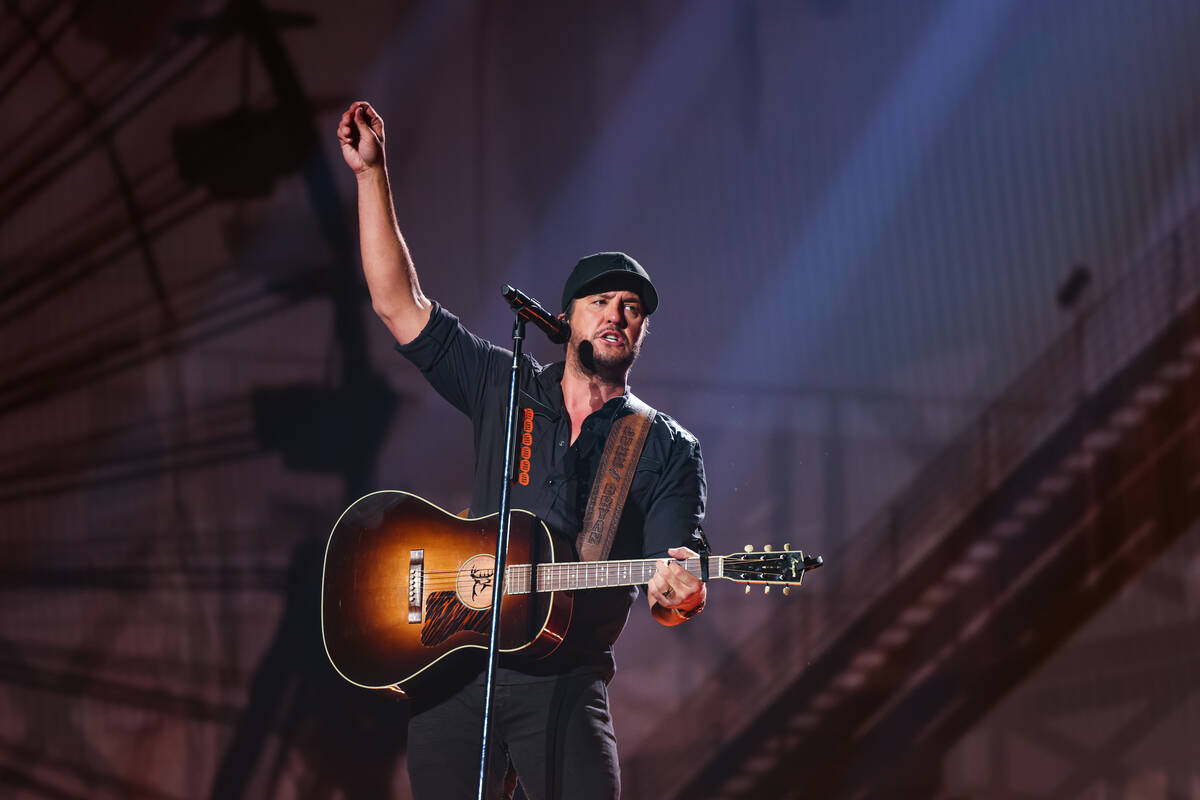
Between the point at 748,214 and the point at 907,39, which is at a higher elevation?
the point at 907,39

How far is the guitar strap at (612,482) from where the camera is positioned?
267 cm

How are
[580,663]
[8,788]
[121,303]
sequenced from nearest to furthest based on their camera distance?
[580,663] → [8,788] → [121,303]

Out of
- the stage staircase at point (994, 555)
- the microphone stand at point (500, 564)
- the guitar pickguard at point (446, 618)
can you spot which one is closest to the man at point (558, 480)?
the guitar pickguard at point (446, 618)

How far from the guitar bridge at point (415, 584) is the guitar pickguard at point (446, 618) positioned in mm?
29

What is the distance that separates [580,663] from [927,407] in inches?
97.6

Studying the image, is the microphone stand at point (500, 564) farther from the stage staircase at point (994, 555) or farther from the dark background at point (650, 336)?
the stage staircase at point (994, 555)

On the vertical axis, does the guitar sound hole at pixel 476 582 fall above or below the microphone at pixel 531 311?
below

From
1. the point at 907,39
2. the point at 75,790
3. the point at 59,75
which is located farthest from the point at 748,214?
the point at 75,790

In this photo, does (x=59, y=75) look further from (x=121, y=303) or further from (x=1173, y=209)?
(x=1173, y=209)

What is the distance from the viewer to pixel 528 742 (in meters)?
2.47

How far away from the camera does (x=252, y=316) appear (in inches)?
180

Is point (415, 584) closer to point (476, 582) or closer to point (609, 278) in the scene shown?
point (476, 582)

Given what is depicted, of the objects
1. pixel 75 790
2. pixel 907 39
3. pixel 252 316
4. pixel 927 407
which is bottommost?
pixel 75 790

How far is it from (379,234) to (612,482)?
947mm
